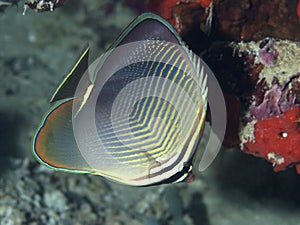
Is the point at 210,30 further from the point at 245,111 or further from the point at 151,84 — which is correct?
the point at 151,84

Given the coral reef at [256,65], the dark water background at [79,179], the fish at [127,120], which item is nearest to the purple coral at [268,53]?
the coral reef at [256,65]

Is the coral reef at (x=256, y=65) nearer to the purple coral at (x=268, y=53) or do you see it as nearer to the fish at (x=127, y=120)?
the purple coral at (x=268, y=53)

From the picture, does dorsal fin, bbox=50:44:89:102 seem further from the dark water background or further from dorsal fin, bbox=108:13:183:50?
the dark water background

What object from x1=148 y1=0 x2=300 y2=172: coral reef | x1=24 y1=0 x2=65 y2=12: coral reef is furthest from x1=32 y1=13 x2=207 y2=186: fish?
x1=148 y1=0 x2=300 y2=172: coral reef

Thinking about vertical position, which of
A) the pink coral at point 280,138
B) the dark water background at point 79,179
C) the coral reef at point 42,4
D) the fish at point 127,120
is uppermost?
the coral reef at point 42,4

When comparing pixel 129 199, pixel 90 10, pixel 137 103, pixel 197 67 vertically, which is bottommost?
pixel 129 199

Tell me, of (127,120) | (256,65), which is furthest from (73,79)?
(256,65)

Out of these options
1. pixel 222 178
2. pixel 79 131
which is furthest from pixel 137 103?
pixel 222 178

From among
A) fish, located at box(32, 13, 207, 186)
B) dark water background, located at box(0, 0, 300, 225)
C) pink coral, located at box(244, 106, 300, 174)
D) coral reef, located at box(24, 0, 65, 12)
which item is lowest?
dark water background, located at box(0, 0, 300, 225)
